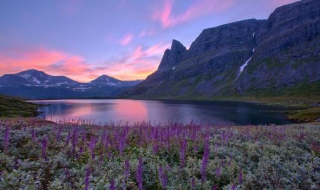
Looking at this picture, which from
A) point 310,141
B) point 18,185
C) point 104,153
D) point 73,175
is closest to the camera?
point 18,185

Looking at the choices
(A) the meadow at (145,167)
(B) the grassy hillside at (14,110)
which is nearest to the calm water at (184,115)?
(B) the grassy hillside at (14,110)

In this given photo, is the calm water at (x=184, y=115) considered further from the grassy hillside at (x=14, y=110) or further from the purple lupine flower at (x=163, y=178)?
the purple lupine flower at (x=163, y=178)

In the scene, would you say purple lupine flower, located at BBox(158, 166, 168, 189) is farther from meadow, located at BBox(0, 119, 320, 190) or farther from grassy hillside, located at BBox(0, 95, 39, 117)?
grassy hillside, located at BBox(0, 95, 39, 117)

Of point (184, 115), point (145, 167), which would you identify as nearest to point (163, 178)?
point (145, 167)

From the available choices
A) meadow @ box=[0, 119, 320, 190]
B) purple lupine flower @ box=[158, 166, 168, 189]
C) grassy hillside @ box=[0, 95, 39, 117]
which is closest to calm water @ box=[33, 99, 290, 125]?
grassy hillside @ box=[0, 95, 39, 117]

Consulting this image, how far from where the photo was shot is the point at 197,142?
12.2 meters

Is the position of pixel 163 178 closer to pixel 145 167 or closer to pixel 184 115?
pixel 145 167

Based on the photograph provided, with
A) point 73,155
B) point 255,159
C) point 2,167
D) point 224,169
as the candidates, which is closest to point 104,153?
point 73,155

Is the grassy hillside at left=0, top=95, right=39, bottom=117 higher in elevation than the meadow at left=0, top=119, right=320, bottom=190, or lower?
lower

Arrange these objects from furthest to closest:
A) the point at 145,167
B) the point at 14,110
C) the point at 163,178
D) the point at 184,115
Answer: the point at 14,110
the point at 184,115
the point at 145,167
the point at 163,178

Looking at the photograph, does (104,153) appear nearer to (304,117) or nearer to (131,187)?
(131,187)

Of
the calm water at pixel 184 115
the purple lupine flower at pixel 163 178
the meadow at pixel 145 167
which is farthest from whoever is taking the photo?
the calm water at pixel 184 115

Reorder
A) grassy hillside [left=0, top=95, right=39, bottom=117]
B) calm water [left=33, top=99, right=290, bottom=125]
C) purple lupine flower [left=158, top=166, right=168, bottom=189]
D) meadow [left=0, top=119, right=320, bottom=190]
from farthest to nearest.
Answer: grassy hillside [left=0, top=95, right=39, bottom=117] → calm water [left=33, top=99, right=290, bottom=125] → meadow [left=0, top=119, right=320, bottom=190] → purple lupine flower [left=158, top=166, right=168, bottom=189]

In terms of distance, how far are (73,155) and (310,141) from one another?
14.8m
